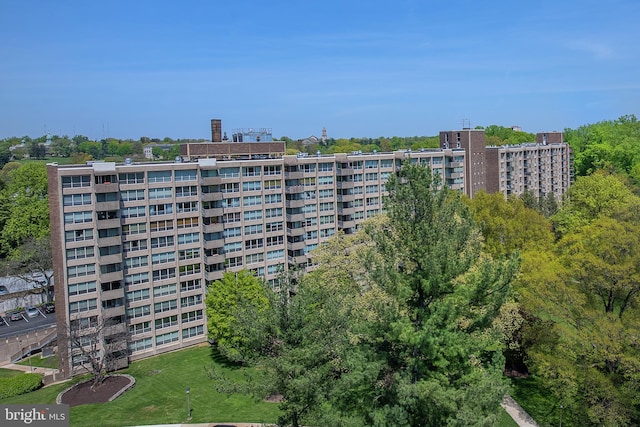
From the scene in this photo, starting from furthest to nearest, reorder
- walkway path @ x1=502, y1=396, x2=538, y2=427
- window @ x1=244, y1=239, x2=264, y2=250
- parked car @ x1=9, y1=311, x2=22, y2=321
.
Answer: parked car @ x1=9, y1=311, x2=22, y2=321 → window @ x1=244, y1=239, x2=264, y2=250 → walkway path @ x1=502, y1=396, x2=538, y2=427

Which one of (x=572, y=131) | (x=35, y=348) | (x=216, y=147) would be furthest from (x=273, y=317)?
(x=572, y=131)

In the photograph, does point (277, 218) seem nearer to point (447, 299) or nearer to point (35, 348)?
point (35, 348)

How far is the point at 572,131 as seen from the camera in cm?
15112

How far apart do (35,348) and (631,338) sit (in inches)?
2201

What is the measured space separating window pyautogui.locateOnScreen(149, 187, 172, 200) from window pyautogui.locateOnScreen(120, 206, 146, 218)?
152 cm

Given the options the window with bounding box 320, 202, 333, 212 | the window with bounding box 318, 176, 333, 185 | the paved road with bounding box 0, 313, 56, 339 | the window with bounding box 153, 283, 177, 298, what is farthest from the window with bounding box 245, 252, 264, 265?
the paved road with bounding box 0, 313, 56, 339

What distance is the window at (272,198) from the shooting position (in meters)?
66.6

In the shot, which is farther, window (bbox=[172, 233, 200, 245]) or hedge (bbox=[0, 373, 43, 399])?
window (bbox=[172, 233, 200, 245])

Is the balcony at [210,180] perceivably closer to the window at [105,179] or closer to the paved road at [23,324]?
the window at [105,179]

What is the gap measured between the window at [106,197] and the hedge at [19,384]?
16.4 m

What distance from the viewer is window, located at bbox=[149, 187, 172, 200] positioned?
2292 inches

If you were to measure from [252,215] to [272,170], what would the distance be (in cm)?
571

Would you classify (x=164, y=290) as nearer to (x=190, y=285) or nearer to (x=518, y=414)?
(x=190, y=285)

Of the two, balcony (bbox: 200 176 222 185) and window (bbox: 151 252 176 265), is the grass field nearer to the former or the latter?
window (bbox: 151 252 176 265)
